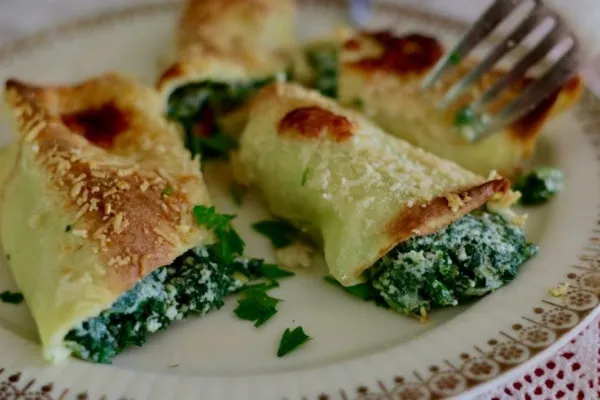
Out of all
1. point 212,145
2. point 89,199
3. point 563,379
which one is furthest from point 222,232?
point 563,379

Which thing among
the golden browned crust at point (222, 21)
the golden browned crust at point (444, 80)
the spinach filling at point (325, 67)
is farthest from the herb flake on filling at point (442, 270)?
the golden browned crust at point (222, 21)

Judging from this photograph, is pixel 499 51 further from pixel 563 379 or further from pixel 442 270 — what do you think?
pixel 563 379


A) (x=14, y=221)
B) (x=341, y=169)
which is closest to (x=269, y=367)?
(x=341, y=169)

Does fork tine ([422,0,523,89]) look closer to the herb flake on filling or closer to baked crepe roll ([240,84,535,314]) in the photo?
baked crepe roll ([240,84,535,314])

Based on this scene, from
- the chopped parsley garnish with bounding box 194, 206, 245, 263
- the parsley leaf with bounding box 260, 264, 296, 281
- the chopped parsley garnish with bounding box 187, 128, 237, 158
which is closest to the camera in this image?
the chopped parsley garnish with bounding box 194, 206, 245, 263

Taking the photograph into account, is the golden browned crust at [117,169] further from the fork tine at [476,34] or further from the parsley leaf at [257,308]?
the fork tine at [476,34]

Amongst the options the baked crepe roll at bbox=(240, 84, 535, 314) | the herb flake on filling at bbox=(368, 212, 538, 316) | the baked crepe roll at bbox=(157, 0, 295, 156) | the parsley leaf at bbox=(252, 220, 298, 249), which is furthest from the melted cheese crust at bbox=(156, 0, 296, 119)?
the herb flake on filling at bbox=(368, 212, 538, 316)

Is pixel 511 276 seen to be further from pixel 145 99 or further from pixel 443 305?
pixel 145 99

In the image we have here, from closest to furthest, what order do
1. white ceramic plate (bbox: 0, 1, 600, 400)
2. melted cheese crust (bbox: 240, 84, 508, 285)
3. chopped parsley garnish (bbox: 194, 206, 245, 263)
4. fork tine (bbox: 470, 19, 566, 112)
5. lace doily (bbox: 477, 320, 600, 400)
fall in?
white ceramic plate (bbox: 0, 1, 600, 400) < lace doily (bbox: 477, 320, 600, 400) < melted cheese crust (bbox: 240, 84, 508, 285) < chopped parsley garnish (bbox: 194, 206, 245, 263) < fork tine (bbox: 470, 19, 566, 112)
